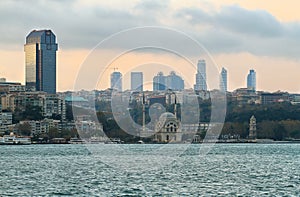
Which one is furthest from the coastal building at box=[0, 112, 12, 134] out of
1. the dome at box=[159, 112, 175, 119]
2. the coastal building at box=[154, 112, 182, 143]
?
the coastal building at box=[154, 112, 182, 143]

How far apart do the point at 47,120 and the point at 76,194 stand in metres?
101

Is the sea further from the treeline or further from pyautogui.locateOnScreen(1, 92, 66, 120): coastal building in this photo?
pyautogui.locateOnScreen(1, 92, 66, 120): coastal building

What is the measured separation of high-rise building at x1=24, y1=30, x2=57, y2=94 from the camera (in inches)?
7598

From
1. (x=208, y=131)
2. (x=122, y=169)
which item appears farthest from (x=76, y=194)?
(x=208, y=131)

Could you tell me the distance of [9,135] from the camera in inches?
5221

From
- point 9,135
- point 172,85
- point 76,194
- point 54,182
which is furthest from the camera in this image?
point 9,135

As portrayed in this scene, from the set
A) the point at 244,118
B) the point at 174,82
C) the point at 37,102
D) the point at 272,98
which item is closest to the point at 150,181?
the point at 174,82

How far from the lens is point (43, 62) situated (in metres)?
197

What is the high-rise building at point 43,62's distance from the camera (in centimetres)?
19300

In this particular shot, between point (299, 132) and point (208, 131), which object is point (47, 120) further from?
point (299, 132)

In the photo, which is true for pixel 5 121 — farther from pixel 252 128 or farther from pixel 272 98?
pixel 272 98

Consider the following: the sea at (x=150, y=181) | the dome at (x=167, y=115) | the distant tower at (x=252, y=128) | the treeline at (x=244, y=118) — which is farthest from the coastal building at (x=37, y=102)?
the sea at (x=150, y=181)

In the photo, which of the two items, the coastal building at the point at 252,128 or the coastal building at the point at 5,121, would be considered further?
the coastal building at the point at 5,121

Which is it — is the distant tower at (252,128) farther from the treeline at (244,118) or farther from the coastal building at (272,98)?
the coastal building at (272,98)
